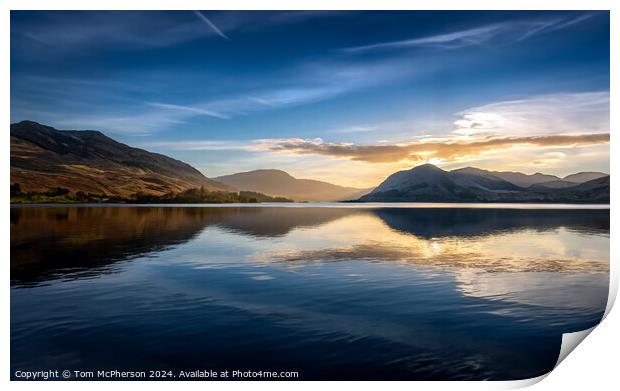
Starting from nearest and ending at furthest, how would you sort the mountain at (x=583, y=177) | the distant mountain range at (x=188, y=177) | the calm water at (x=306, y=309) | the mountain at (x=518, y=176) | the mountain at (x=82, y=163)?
the calm water at (x=306, y=309)
the mountain at (x=82, y=163)
the mountain at (x=583, y=177)
the distant mountain range at (x=188, y=177)
the mountain at (x=518, y=176)

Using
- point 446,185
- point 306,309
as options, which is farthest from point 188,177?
point 446,185

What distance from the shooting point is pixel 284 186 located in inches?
823

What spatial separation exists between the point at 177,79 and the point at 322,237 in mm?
14600

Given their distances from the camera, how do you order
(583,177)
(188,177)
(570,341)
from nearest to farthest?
1. (570,341)
2. (583,177)
3. (188,177)

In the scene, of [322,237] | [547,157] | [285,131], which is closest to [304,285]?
[285,131]

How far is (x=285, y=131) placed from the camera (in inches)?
700

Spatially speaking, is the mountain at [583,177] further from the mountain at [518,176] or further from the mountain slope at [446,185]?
the mountain slope at [446,185]

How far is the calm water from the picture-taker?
9.09 meters

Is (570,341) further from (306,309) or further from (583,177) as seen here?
(583,177)

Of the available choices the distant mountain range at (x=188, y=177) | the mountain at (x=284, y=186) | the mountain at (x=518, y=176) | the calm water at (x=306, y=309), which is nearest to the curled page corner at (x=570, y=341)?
the calm water at (x=306, y=309)

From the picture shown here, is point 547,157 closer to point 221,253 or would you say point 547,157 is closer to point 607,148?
point 607,148

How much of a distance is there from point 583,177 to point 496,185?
6065 mm

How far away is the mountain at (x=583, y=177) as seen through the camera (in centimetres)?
1593

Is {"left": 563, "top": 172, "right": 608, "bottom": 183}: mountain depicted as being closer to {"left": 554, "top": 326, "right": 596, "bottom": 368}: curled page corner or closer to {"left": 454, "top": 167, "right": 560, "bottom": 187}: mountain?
{"left": 454, "top": 167, "right": 560, "bottom": 187}: mountain
